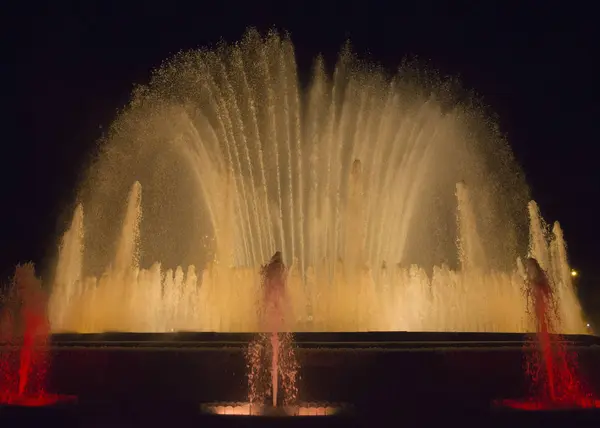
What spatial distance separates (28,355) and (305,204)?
12354 millimetres

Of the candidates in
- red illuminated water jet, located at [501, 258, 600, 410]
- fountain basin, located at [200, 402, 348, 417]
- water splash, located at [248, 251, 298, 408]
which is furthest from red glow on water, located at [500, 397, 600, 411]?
water splash, located at [248, 251, 298, 408]

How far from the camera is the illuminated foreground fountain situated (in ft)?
59.7

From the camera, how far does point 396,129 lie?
23047 millimetres

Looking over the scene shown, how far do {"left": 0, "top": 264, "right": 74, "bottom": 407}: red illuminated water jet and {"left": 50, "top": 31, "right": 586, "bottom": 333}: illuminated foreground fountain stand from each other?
4.11 meters

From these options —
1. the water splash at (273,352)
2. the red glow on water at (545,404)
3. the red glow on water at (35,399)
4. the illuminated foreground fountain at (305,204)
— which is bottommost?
the red glow on water at (545,404)

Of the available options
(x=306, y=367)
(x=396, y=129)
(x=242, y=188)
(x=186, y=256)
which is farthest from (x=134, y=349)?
(x=186, y=256)

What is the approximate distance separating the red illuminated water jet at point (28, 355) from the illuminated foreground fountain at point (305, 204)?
411 centimetres

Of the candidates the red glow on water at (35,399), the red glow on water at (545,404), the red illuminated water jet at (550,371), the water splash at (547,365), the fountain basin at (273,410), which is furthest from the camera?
the red illuminated water jet at (550,371)

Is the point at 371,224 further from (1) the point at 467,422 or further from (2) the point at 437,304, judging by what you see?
(1) the point at 467,422

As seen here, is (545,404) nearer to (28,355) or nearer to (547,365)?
(547,365)

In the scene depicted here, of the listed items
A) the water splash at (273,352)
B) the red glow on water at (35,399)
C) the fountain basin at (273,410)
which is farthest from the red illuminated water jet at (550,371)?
the red glow on water at (35,399)

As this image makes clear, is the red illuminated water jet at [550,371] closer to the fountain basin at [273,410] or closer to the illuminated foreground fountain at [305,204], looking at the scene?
the fountain basin at [273,410]

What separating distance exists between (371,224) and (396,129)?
4.27 meters

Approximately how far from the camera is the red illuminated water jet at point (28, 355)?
1169 cm
